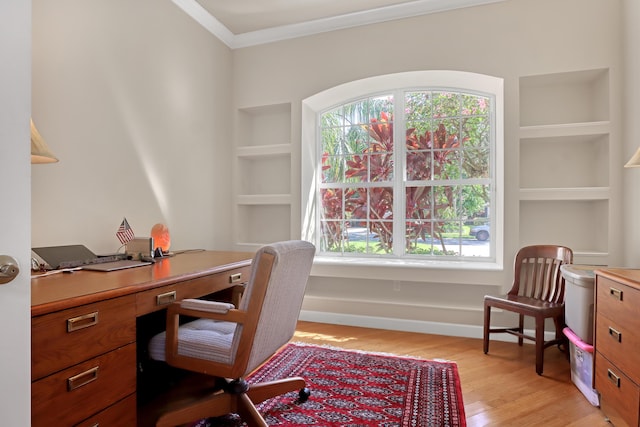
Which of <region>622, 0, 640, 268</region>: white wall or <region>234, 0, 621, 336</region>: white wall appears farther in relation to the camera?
<region>234, 0, 621, 336</region>: white wall

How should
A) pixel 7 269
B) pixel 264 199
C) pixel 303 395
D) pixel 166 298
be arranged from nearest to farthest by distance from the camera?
pixel 7 269 → pixel 166 298 → pixel 303 395 → pixel 264 199

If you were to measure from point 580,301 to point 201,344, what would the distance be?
2.11 m

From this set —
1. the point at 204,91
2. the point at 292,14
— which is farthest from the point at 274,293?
the point at 292,14

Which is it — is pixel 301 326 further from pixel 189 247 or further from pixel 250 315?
pixel 250 315

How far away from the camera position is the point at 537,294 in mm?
2764

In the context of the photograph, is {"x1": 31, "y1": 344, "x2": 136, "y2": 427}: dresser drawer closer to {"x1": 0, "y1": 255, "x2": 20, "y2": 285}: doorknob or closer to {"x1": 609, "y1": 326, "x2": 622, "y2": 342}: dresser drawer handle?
{"x1": 0, "y1": 255, "x2": 20, "y2": 285}: doorknob

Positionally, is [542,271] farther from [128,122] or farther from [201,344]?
[128,122]

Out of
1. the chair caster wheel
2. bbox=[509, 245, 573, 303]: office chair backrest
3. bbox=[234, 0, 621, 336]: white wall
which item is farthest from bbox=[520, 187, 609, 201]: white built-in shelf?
the chair caster wheel

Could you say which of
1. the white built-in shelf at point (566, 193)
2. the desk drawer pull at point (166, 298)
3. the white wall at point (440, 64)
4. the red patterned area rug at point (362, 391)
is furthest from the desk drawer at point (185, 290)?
the white built-in shelf at point (566, 193)

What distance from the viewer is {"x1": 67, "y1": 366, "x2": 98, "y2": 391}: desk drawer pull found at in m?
1.16

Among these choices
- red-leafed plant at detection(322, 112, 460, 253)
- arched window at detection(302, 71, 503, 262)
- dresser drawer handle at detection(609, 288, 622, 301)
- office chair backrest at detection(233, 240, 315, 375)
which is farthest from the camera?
red-leafed plant at detection(322, 112, 460, 253)

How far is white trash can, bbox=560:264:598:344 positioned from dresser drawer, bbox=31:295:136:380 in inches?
92.7

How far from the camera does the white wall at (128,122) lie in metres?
2.00

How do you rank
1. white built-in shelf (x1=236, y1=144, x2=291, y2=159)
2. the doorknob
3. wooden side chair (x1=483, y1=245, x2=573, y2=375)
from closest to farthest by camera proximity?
the doorknob → wooden side chair (x1=483, y1=245, x2=573, y2=375) → white built-in shelf (x1=236, y1=144, x2=291, y2=159)
